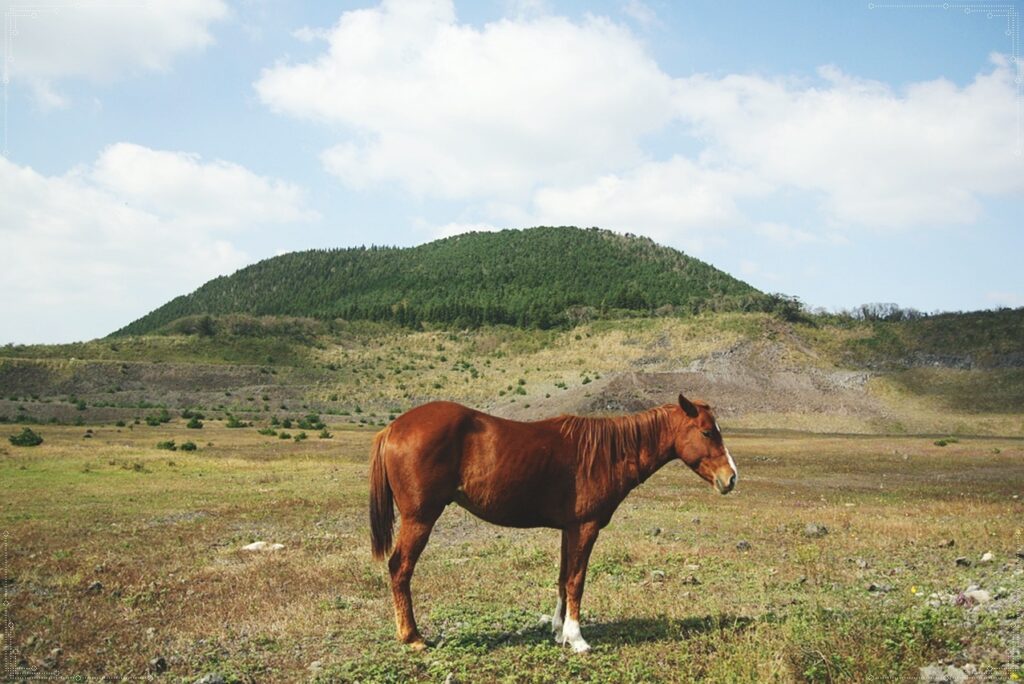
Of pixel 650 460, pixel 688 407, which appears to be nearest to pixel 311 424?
pixel 650 460

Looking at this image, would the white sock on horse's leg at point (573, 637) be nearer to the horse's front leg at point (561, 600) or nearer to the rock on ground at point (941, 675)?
the horse's front leg at point (561, 600)

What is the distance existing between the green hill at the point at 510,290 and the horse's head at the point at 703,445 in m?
102

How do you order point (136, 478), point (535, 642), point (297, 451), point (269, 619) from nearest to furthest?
point (535, 642)
point (269, 619)
point (136, 478)
point (297, 451)

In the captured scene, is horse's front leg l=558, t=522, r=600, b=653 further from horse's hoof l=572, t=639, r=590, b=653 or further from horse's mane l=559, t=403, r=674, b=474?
horse's mane l=559, t=403, r=674, b=474

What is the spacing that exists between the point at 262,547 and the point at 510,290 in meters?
146

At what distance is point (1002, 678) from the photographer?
6375mm

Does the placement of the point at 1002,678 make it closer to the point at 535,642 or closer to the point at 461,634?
the point at 535,642

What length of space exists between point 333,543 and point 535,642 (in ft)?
26.6

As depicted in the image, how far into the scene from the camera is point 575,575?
7.84 m

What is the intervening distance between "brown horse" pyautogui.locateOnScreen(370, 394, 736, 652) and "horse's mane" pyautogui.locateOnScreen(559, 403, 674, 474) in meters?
0.01

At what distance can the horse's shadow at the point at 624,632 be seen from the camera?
789cm

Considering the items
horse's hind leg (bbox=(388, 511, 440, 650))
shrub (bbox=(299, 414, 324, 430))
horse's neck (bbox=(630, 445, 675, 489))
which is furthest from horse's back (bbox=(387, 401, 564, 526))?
shrub (bbox=(299, 414, 324, 430))

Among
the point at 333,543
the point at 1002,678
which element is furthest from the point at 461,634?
the point at 333,543

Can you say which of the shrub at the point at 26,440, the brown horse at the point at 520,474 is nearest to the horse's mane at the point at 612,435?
the brown horse at the point at 520,474
